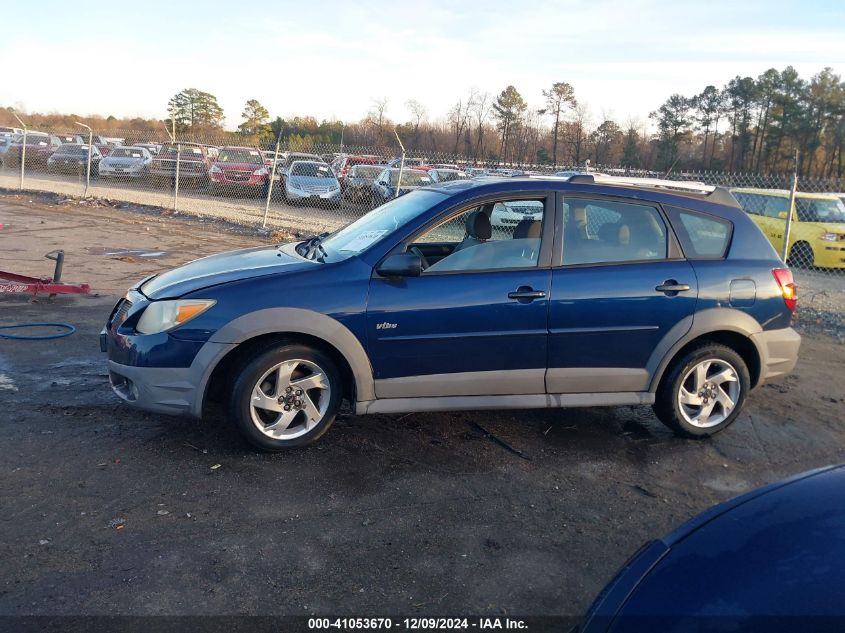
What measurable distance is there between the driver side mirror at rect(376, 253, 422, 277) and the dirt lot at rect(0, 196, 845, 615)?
3.72 feet

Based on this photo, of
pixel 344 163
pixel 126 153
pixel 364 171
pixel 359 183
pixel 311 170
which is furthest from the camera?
pixel 126 153

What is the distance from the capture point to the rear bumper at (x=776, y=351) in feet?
17.5

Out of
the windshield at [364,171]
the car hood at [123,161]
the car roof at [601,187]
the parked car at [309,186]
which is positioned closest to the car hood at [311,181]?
the parked car at [309,186]

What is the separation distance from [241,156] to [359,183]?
487 centimetres

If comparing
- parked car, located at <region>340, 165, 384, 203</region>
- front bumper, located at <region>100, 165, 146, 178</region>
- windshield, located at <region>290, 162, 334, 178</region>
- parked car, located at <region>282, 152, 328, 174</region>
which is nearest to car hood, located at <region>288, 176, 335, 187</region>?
windshield, located at <region>290, 162, 334, 178</region>

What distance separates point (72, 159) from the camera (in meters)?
28.1

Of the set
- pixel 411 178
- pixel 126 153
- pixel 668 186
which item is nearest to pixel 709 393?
pixel 668 186

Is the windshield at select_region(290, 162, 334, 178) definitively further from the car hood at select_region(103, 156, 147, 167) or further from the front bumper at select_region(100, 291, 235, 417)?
the front bumper at select_region(100, 291, 235, 417)

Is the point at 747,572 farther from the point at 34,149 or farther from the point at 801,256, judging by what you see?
the point at 34,149

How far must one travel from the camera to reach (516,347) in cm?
482

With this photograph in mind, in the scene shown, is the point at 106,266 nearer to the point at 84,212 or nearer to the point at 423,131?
the point at 84,212

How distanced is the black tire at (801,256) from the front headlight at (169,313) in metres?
13.5

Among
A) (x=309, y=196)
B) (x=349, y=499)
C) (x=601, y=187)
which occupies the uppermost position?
(x=309, y=196)

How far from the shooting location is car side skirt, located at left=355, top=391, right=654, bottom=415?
15.6 ft
